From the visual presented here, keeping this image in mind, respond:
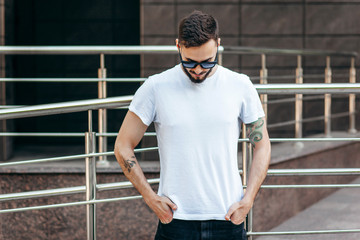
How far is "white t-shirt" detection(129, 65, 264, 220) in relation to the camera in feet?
6.91

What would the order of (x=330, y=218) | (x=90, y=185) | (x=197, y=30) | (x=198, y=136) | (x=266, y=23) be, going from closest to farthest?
(x=197, y=30) → (x=198, y=136) → (x=90, y=185) → (x=330, y=218) → (x=266, y=23)

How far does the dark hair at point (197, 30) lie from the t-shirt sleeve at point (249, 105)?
28 cm

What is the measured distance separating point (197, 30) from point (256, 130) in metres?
0.53

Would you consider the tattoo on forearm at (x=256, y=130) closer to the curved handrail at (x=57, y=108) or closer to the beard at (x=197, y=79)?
the beard at (x=197, y=79)

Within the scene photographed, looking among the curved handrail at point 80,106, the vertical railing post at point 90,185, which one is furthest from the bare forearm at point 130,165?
the vertical railing post at point 90,185

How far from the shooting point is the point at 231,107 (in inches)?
84.0

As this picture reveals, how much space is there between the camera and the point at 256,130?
2291 mm

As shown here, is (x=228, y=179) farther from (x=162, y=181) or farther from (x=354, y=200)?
(x=354, y=200)

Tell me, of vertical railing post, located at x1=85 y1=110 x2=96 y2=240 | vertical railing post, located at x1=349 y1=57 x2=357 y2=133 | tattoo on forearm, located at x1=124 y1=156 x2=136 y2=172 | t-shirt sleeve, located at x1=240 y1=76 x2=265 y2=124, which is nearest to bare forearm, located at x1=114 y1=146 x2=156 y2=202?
tattoo on forearm, located at x1=124 y1=156 x2=136 y2=172

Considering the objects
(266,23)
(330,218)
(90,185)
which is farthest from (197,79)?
(266,23)

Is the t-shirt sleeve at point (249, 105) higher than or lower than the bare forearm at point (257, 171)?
higher

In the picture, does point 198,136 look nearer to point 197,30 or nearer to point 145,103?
point 145,103

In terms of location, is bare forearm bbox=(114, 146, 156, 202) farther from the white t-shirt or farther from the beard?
the beard

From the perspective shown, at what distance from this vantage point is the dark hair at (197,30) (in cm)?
199
